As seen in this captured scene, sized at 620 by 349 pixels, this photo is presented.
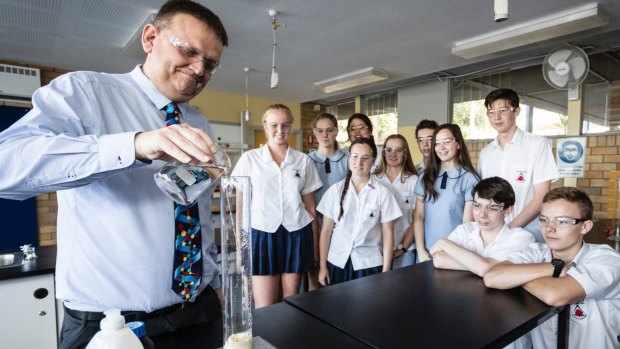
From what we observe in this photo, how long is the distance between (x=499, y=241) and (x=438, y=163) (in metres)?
0.76

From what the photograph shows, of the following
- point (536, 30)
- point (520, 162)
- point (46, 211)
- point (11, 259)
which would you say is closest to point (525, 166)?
point (520, 162)

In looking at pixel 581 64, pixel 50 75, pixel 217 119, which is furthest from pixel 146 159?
pixel 217 119

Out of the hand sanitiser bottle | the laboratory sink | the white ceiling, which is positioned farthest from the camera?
the white ceiling

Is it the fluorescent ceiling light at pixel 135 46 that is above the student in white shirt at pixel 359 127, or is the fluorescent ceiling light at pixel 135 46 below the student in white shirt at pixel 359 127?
above

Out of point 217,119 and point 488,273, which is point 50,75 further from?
point 488,273

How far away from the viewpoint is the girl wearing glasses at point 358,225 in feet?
7.07

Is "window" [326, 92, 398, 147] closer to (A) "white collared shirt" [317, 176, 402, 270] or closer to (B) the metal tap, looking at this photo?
(A) "white collared shirt" [317, 176, 402, 270]

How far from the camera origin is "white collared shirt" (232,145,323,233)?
214 cm

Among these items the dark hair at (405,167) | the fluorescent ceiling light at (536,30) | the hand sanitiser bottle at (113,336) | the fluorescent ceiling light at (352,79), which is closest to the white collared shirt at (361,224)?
the dark hair at (405,167)

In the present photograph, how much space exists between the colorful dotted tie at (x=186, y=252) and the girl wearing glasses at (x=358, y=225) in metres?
1.36

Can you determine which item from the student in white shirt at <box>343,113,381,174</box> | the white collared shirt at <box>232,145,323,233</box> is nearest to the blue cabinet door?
the white collared shirt at <box>232,145,323,233</box>

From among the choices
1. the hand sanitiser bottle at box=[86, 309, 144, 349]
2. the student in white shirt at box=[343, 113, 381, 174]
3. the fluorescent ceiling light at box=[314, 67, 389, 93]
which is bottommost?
the hand sanitiser bottle at box=[86, 309, 144, 349]

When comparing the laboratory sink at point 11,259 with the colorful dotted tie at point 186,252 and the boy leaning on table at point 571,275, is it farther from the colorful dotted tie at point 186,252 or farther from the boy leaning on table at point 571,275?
the boy leaning on table at point 571,275

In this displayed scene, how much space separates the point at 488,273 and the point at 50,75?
5.74m
